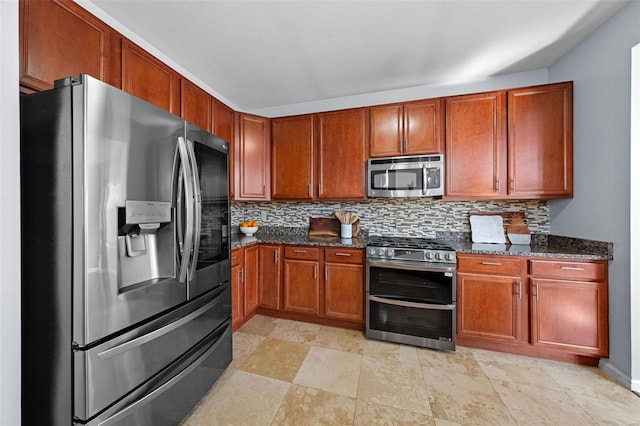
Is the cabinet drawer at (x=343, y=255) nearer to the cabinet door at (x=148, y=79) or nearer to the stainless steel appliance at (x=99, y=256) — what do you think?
the stainless steel appliance at (x=99, y=256)

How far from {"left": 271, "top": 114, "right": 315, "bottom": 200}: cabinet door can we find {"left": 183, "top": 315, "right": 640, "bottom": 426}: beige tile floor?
5.51 feet

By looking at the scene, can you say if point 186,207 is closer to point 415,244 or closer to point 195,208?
point 195,208

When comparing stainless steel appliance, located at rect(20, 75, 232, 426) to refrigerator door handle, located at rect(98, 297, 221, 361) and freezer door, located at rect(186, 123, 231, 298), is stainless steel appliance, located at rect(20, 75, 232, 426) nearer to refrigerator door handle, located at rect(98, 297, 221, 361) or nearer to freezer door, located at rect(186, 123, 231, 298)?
refrigerator door handle, located at rect(98, 297, 221, 361)

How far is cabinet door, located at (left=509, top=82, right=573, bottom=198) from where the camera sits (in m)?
2.15

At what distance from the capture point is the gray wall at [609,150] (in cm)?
167

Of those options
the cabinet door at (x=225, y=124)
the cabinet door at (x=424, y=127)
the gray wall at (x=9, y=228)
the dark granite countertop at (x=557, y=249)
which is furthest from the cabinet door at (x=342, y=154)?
the gray wall at (x=9, y=228)

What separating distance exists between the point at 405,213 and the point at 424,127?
98cm

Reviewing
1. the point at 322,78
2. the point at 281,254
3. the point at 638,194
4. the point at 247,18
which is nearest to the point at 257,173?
the point at 281,254

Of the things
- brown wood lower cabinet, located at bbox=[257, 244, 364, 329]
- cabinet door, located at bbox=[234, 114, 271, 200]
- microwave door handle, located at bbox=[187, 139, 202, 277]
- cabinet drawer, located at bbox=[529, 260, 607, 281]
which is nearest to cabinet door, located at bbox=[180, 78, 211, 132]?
cabinet door, located at bbox=[234, 114, 271, 200]

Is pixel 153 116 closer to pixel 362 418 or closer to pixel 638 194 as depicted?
pixel 362 418

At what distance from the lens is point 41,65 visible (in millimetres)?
1212

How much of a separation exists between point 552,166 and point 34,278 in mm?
3631

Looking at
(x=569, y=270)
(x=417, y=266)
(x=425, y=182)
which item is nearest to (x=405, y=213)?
(x=425, y=182)

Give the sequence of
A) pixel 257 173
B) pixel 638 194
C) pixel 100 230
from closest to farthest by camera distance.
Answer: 1. pixel 100 230
2. pixel 638 194
3. pixel 257 173
